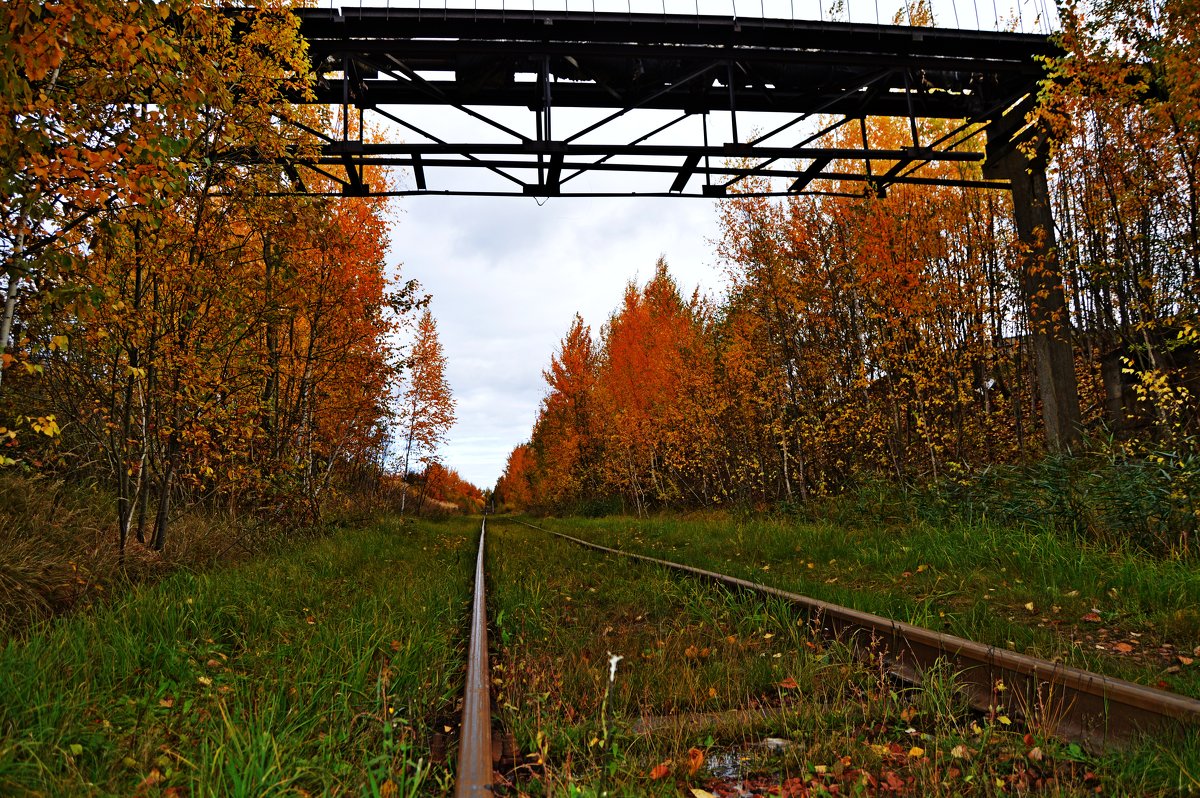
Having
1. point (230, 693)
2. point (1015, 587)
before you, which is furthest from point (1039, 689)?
point (230, 693)

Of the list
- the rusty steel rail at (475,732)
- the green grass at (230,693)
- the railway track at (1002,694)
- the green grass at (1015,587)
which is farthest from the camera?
the green grass at (1015,587)

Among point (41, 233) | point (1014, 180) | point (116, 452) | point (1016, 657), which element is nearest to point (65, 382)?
point (116, 452)

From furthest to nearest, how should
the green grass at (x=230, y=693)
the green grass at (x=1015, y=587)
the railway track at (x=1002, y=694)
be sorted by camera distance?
1. the green grass at (x=1015, y=587)
2. the railway track at (x=1002, y=694)
3. the green grass at (x=230, y=693)

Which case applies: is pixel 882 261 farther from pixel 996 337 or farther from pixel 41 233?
pixel 41 233

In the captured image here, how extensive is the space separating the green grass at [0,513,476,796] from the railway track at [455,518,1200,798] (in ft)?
0.76

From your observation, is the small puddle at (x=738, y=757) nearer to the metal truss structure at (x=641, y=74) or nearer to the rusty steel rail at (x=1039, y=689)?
the rusty steel rail at (x=1039, y=689)

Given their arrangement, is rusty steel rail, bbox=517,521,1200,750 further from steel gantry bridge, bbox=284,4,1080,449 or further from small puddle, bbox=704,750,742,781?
steel gantry bridge, bbox=284,4,1080,449

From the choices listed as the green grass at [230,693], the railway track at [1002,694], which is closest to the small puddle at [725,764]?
the railway track at [1002,694]

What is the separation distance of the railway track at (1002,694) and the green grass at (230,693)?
0.76ft

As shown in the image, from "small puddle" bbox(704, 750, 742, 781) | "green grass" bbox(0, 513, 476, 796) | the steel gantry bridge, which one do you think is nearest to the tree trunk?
the steel gantry bridge

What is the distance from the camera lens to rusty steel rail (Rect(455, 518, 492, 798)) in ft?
6.98

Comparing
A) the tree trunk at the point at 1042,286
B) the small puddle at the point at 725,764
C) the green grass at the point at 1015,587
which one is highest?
the tree trunk at the point at 1042,286

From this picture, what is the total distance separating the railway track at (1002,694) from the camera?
2453 mm

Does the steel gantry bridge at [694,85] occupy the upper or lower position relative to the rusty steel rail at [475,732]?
upper
